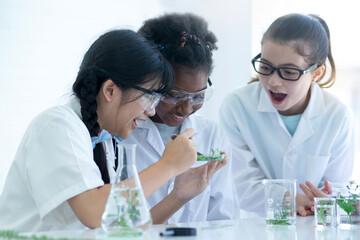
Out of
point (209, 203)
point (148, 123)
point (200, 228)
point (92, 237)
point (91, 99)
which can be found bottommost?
point (209, 203)

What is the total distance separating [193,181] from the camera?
215cm

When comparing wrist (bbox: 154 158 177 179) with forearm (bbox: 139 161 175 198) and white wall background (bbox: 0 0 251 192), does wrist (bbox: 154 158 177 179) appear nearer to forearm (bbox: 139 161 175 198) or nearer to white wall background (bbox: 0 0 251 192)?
forearm (bbox: 139 161 175 198)

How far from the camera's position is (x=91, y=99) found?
182 cm

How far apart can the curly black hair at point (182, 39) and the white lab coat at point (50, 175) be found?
0.68 meters

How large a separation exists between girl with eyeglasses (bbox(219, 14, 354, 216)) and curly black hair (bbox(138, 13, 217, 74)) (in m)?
0.49

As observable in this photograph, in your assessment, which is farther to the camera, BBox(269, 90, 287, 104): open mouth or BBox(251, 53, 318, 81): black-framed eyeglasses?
BBox(269, 90, 287, 104): open mouth

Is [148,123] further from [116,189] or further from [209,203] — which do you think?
[116,189]

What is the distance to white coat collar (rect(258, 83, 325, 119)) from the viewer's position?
2.95 metres

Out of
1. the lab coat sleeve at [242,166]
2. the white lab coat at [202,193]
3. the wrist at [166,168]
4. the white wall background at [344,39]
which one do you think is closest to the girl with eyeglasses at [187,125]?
the white lab coat at [202,193]

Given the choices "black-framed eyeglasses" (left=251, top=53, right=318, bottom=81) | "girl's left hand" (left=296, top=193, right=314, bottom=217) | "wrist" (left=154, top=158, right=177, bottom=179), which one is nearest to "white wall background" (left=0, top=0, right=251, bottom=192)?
"black-framed eyeglasses" (left=251, top=53, right=318, bottom=81)

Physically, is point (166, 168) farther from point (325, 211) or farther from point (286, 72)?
point (286, 72)

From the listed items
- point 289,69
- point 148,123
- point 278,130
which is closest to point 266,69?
point 289,69

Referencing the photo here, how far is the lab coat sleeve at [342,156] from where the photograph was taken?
292 centimetres

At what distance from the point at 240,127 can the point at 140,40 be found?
4.42 ft
